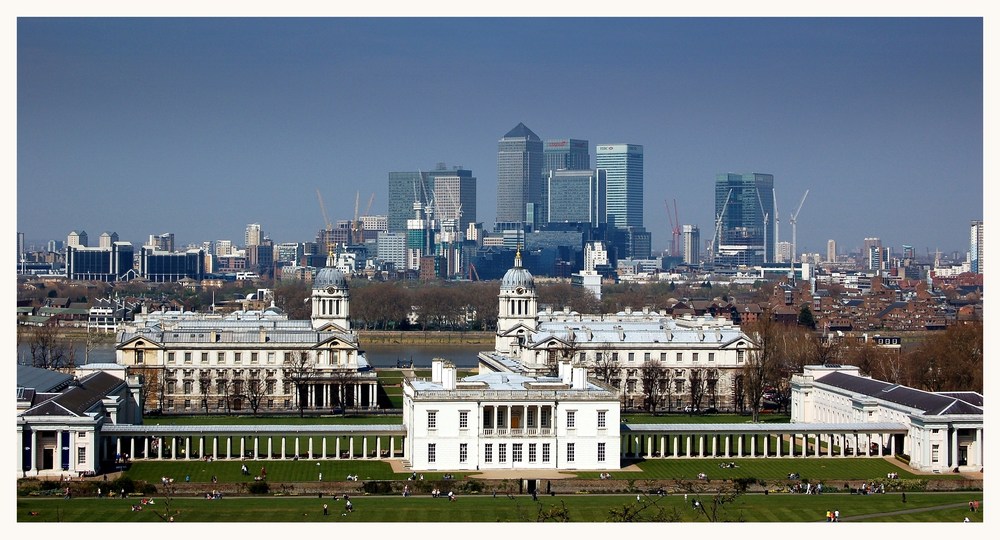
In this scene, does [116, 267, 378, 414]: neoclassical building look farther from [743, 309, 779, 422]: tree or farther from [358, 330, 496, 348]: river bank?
[358, 330, 496, 348]: river bank

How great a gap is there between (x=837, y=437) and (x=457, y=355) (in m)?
54.3

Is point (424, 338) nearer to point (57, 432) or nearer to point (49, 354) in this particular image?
point (49, 354)

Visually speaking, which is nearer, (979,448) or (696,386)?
(979,448)

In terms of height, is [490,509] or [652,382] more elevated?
[652,382]

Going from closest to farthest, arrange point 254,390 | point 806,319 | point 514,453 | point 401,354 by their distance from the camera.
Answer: point 514,453 → point 254,390 → point 401,354 → point 806,319

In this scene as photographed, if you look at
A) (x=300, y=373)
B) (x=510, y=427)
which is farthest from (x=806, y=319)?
(x=510, y=427)

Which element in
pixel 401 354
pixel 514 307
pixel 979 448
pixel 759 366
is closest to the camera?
pixel 979 448

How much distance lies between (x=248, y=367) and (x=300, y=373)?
402cm

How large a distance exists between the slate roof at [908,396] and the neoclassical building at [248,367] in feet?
73.0

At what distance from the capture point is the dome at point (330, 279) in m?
94.5

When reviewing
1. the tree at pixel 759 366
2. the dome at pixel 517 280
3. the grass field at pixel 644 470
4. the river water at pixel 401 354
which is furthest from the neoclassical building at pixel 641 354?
the grass field at pixel 644 470

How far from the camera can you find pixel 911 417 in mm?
62344

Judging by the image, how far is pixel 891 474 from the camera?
58.8m

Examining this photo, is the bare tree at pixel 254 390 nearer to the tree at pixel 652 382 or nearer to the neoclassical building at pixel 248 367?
the neoclassical building at pixel 248 367
